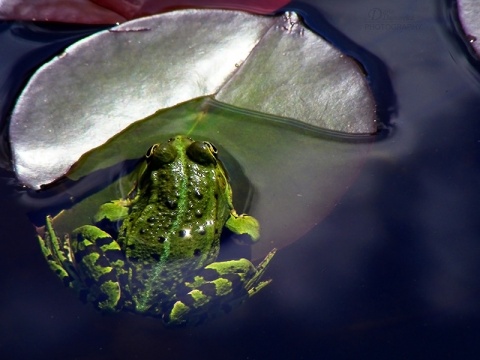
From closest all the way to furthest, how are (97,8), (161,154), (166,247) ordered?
(166,247) → (161,154) → (97,8)

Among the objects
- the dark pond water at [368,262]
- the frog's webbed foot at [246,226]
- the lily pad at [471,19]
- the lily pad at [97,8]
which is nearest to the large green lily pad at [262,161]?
the frog's webbed foot at [246,226]

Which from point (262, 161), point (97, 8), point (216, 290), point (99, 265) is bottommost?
point (216, 290)

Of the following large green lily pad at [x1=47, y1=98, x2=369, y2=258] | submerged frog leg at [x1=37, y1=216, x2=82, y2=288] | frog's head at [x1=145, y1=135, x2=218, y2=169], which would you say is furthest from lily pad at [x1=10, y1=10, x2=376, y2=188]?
submerged frog leg at [x1=37, y1=216, x2=82, y2=288]

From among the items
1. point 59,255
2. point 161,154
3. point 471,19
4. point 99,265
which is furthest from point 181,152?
point 471,19

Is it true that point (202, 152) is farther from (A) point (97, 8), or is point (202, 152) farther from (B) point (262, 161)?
(A) point (97, 8)

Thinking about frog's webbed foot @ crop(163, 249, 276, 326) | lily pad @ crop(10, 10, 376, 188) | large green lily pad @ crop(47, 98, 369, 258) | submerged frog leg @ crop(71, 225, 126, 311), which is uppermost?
lily pad @ crop(10, 10, 376, 188)

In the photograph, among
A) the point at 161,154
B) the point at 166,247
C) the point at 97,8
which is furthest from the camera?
the point at 97,8

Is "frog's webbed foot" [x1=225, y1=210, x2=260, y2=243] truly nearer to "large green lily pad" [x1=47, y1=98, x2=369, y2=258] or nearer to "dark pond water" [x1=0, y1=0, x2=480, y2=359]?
"large green lily pad" [x1=47, y1=98, x2=369, y2=258]
